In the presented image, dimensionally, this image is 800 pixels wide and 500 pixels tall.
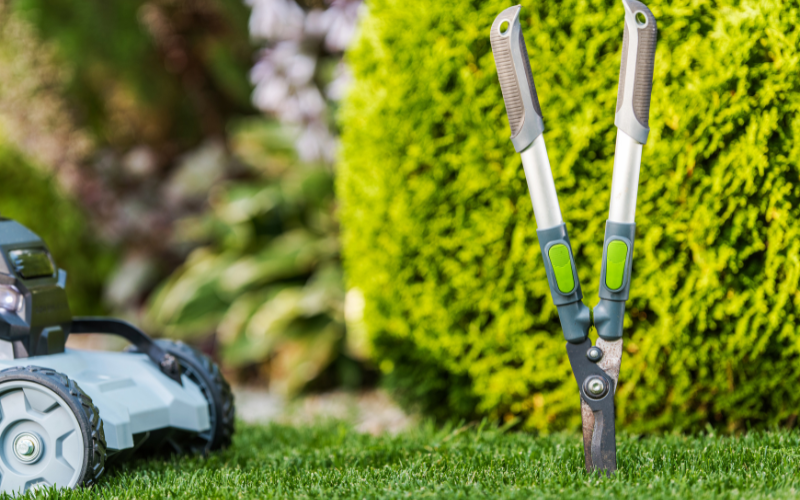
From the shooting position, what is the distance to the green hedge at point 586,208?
97.3 inches

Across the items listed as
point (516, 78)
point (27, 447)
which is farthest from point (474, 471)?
point (27, 447)

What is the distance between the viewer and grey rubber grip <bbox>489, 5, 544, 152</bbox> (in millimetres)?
1867

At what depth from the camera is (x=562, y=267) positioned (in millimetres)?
1901

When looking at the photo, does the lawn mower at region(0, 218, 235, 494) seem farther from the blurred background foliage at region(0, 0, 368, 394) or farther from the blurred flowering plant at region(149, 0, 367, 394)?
the blurred background foliage at region(0, 0, 368, 394)

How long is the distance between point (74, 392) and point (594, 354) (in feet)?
4.90

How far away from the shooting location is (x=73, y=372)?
7.13 ft

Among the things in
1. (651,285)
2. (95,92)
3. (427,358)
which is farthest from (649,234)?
(95,92)

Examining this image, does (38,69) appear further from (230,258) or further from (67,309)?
(67,309)

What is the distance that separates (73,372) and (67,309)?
281 millimetres

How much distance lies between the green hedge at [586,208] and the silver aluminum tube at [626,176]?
30.2 inches

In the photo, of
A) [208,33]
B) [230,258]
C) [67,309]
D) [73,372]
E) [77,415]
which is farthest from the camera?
[208,33]

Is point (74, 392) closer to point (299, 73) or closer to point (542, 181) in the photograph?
point (542, 181)

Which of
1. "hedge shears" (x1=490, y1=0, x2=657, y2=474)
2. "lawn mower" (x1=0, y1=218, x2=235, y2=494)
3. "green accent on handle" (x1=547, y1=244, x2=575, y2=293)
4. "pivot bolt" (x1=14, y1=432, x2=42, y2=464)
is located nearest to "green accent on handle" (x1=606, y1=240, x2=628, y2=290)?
"hedge shears" (x1=490, y1=0, x2=657, y2=474)

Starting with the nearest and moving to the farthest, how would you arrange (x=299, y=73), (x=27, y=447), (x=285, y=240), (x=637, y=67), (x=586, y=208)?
(x=637, y=67)
(x=27, y=447)
(x=586, y=208)
(x=299, y=73)
(x=285, y=240)
